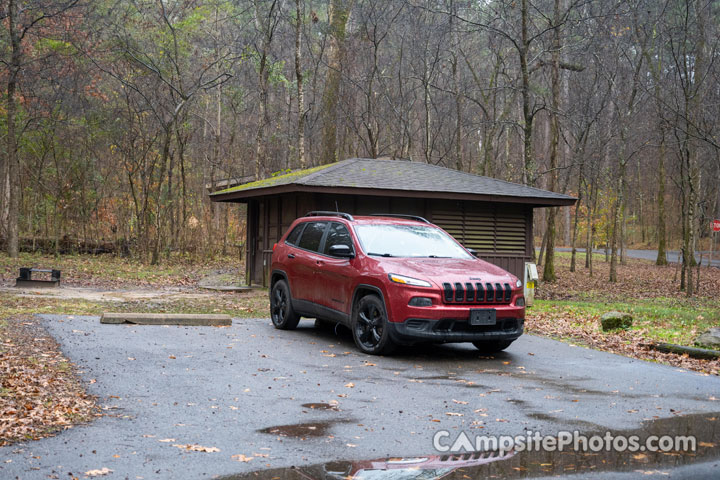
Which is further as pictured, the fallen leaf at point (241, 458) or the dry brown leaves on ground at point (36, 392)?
the dry brown leaves on ground at point (36, 392)

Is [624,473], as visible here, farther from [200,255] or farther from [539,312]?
[200,255]

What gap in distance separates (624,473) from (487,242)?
1647 centimetres

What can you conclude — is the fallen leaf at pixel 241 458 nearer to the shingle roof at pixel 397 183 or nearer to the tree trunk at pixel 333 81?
the shingle roof at pixel 397 183

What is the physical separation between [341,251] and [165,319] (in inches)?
154

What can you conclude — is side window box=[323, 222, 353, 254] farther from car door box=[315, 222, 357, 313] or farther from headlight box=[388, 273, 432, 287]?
headlight box=[388, 273, 432, 287]

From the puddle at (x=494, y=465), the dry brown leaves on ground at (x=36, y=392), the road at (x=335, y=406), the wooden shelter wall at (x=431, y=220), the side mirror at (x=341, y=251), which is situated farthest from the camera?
the wooden shelter wall at (x=431, y=220)

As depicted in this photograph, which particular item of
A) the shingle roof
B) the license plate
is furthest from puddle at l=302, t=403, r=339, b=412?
the shingle roof

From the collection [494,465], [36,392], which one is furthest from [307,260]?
[494,465]

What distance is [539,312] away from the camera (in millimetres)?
16406

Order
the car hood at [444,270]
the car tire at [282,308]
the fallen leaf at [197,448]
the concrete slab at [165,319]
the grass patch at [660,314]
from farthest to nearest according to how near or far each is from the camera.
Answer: the grass patch at [660,314]
the concrete slab at [165,319]
the car tire at [282,308]
the car hood at [444,270]
the fallen leaf at [197,448]

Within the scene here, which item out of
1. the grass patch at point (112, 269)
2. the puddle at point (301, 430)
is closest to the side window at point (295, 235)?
the puddle at point (301, 430)

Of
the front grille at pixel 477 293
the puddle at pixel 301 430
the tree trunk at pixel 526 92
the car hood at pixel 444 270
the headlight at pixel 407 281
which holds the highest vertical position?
the tree trunk at pixel 526 92

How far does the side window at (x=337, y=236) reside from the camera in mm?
10810

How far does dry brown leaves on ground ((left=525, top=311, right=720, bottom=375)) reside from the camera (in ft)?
32.5
